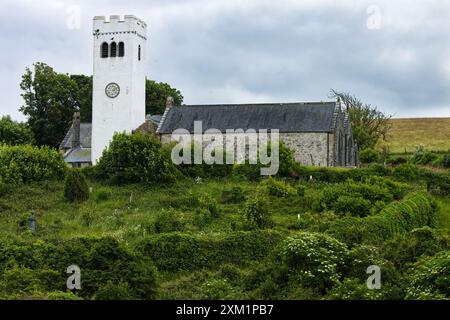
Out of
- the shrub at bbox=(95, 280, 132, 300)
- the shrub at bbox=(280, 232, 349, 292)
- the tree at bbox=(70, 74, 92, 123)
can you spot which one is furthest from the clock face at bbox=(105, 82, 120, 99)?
the shrub at bbox=(95, 280, 132, 300)

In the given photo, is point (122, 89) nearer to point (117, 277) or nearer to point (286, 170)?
point (286, 170)

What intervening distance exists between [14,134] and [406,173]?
38.8 meters

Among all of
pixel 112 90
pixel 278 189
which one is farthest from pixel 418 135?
pixel 278 189

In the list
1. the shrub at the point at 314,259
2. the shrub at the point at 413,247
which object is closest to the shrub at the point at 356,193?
the shrub at the point at 413,247

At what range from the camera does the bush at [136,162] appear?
4966 cm

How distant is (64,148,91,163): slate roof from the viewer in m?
72.5

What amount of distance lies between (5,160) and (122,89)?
17.1 meters

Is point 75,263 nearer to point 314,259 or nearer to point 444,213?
point 314,259

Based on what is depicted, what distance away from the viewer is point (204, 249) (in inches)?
1277

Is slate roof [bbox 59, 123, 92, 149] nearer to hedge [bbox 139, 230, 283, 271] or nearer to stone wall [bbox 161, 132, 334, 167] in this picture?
stone wall [bbox 161, 132, 334, 167]

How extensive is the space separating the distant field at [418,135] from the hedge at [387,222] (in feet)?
120

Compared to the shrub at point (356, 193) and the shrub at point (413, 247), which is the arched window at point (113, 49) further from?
the shrub at point (413, 247)
